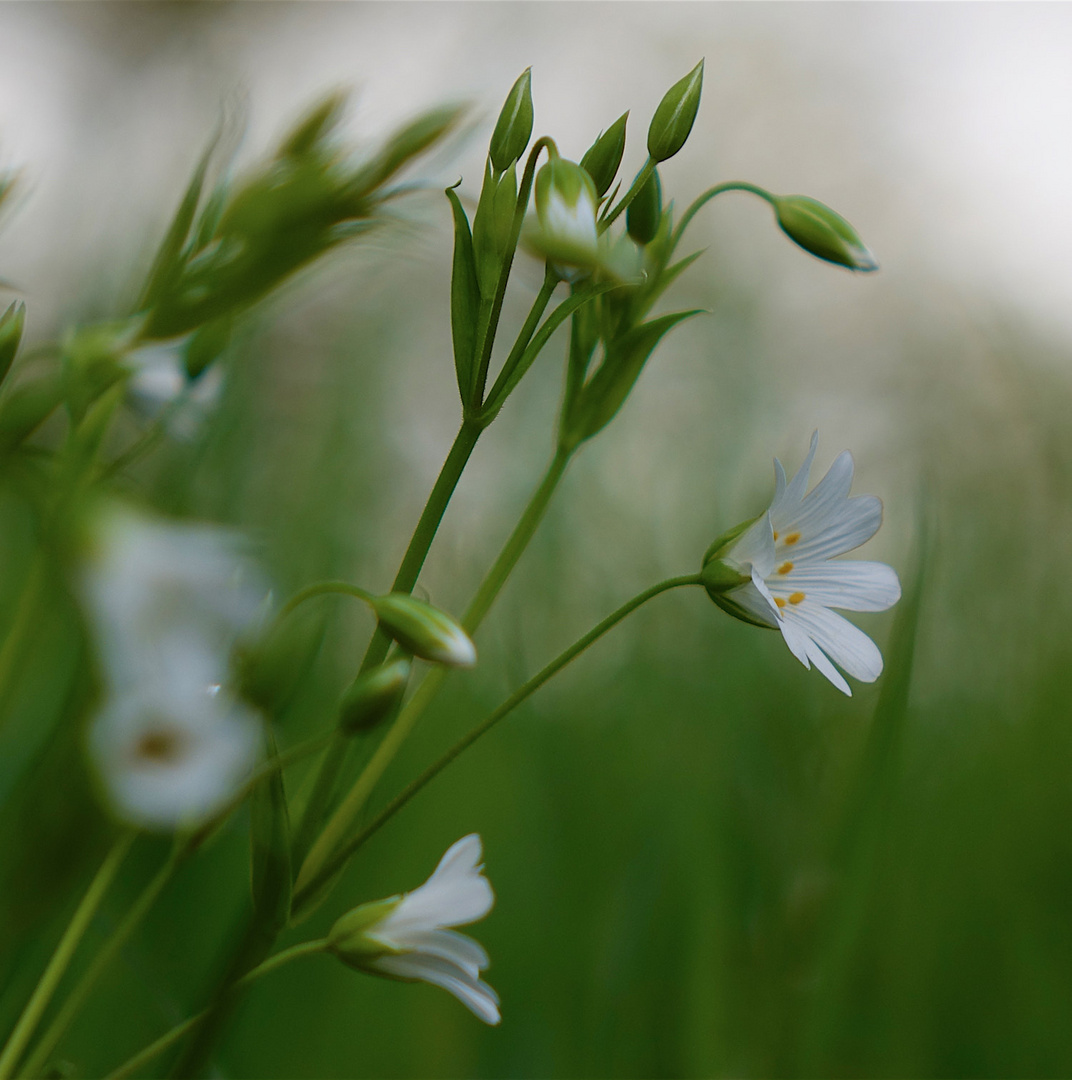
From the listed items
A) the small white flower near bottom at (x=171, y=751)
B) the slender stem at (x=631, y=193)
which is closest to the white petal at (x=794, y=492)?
the slender stem at (x=631, y=193)

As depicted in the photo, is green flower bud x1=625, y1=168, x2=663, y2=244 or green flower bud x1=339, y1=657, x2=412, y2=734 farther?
green flower bud x1=625, y1=168, x2=663, y2=244

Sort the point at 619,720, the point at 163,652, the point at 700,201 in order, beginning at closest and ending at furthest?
the point at 163,652 → the point at 700,201 → the point at 619,720

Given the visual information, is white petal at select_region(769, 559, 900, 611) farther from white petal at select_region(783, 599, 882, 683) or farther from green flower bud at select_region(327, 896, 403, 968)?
green flower bud at select_region(327, 896, 403, 968)

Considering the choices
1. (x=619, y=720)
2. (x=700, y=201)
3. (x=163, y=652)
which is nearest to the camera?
(x=163, y=652)

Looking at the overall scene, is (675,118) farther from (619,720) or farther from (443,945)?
(619,720)

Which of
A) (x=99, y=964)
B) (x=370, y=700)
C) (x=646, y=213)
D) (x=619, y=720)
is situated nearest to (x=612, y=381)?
(x=646, y=213)

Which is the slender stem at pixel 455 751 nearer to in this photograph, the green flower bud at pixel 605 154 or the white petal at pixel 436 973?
the white petal at pixel 436 973

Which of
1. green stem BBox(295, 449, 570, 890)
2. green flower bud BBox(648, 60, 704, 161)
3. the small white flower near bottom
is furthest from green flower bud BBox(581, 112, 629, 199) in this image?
the small white flower near bottom
